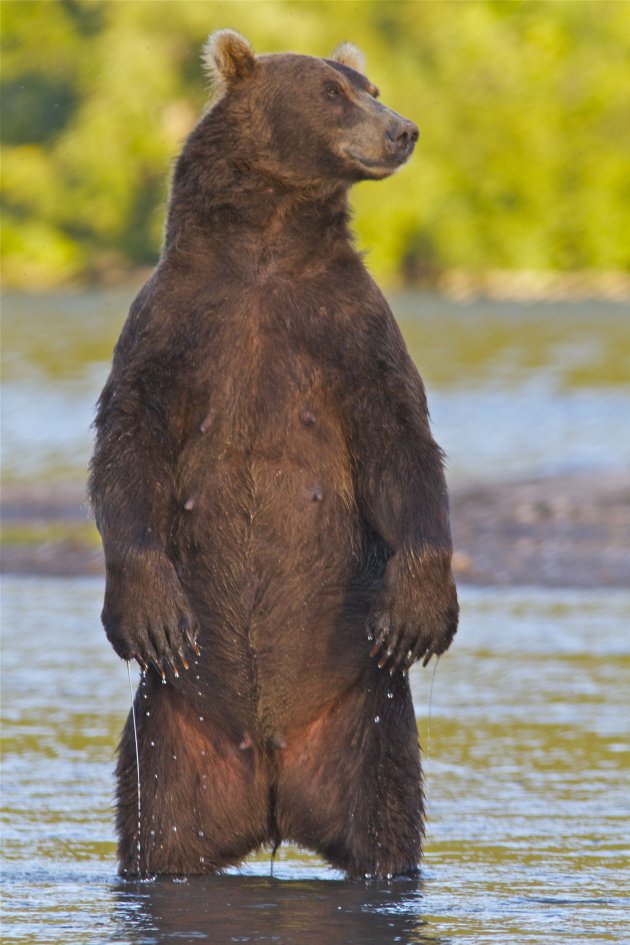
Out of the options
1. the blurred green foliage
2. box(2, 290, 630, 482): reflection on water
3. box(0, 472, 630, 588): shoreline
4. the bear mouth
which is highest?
the blurred green foliage

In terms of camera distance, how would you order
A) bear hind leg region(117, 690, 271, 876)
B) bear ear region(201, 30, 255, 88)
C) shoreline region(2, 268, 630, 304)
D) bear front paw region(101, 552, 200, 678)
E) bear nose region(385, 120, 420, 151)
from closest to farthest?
1. bear front paw region(101, 552, 200, 678)
2. bear hind leg region(117, 690, 271, 876)
3. bear nose region(385, 120, 420, 151)
4. bear ear region(201, 30, 255, 88)
5. shoreline region(2, 268, 630, 304)

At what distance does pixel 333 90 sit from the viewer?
5.07m

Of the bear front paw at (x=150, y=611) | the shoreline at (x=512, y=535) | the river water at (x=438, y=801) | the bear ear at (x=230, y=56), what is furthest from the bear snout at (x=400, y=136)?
the shoreline at (x=512, y=535)

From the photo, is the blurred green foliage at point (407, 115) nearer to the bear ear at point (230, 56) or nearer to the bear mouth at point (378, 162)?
the bear ear at point (230, 56)

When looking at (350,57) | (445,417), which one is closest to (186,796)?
(350,57)

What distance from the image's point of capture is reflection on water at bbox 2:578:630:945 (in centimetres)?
449

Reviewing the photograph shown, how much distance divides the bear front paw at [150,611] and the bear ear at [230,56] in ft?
4.15

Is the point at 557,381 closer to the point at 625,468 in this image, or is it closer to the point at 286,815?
the point at 625,468

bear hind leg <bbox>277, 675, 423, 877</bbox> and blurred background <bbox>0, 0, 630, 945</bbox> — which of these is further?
blurred background <bbox>0, 0, 630, 945</bbox>

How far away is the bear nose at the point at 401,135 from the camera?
492cm

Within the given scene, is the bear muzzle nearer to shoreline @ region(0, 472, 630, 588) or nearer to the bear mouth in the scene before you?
the bear mouth

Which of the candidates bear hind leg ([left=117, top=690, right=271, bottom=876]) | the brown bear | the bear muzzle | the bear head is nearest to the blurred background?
bear hind leg ([left=117, top=690, right=271, bottom=876])

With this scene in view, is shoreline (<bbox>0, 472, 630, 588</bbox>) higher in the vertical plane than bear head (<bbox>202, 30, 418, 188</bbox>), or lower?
higher

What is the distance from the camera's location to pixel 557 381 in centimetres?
2308
